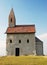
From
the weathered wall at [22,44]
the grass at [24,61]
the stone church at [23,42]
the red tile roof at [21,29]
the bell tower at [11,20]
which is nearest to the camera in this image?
the grass at [24,61]

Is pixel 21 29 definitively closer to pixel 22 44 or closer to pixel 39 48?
pixel 22 44

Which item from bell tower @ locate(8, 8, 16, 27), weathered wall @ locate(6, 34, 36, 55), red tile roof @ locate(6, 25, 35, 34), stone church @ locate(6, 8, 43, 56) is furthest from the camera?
bell tower @ locate(8, 8, 16, 27)

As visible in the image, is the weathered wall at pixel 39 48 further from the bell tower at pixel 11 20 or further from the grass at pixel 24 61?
the grass at pixel 24 61

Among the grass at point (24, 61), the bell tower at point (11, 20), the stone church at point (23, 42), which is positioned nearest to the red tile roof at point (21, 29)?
the stone church at point (23, 42)

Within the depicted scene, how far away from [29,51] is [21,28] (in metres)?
7.22

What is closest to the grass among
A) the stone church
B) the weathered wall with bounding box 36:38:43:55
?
the stone church

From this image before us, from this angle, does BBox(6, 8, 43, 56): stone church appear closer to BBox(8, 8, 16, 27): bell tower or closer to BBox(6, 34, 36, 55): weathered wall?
BBox(6, 34, 36, 55): weathered wall

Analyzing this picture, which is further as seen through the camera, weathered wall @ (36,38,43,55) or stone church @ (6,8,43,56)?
weathered wall @ (36,38,43,55)

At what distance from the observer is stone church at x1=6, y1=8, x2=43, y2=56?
4625 centimetres

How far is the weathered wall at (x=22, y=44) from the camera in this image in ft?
151

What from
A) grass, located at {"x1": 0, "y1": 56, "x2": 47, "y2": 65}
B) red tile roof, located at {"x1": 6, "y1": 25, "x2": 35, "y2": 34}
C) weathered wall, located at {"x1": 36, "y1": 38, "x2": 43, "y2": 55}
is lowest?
grass, located at {"x1": 0, "y1": 56, "x2": 47, "y2": 65}

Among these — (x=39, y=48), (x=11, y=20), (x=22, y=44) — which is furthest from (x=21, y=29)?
(x=39, y=48)

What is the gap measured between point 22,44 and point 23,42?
613 mm

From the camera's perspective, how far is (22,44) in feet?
153
